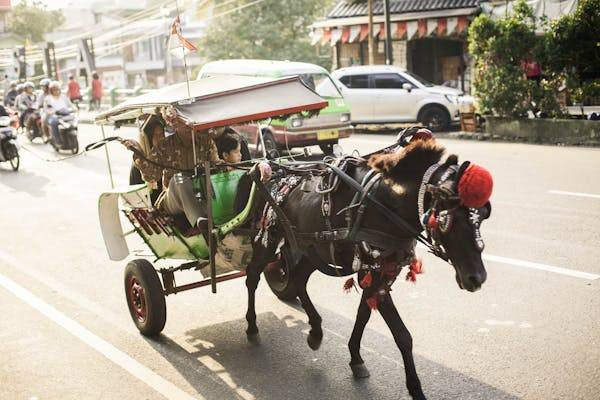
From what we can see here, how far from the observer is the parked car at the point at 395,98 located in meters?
19.9

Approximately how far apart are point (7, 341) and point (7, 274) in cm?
230

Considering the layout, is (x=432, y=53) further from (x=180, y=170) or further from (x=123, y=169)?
(x=180, y=170)

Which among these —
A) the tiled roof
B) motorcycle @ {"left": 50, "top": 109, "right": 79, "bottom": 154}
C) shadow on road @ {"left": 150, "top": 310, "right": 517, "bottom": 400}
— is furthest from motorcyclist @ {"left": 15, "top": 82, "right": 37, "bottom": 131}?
shadow on road @ {"left": 150, "top": 310, "right": 517, "bottom": 400}

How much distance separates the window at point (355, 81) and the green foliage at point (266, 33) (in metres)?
12.3

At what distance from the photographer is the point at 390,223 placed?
4.62 m

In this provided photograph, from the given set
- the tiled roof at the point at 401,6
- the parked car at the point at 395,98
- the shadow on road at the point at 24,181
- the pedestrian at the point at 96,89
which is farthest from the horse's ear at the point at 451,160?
the pedestrian at the point at 96,89

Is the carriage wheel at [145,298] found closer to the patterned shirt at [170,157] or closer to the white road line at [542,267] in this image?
the patterned shirt at [170,157]

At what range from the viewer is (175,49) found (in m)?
6.22

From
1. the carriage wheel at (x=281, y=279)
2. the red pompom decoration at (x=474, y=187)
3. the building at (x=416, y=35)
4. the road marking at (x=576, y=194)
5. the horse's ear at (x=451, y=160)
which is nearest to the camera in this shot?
the red pompom decoration at (x=474, y=187)

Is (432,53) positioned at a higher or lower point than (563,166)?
higher

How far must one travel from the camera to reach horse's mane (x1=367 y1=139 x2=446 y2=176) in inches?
173

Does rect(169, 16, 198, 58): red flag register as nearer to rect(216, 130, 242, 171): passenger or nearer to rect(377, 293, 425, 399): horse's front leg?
rect(216, 130, 242, 171): passenger

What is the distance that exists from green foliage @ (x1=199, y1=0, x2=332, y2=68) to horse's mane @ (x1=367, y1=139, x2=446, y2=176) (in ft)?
94.2

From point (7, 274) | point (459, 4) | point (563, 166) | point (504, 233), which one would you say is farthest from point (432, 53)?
point (7, 274)
